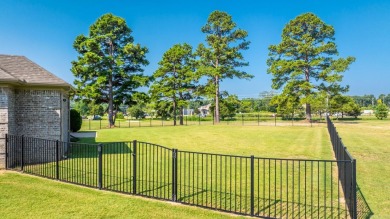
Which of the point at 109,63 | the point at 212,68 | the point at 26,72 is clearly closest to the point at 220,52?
the point at 212,68

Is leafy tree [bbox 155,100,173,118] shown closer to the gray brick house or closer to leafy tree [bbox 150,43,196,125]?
leafy tree [bbox 150,43,196,125]

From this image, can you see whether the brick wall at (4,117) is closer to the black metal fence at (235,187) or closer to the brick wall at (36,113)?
the black metal fence at (235,187)

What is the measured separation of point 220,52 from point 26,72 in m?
28.9

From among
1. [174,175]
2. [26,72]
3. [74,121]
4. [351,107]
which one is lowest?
[174,175]

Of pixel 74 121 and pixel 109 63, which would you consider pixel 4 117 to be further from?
pixel 109 63

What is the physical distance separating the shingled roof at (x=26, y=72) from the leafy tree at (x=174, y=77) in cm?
2297

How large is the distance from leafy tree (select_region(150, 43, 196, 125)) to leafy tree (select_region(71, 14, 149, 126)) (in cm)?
372

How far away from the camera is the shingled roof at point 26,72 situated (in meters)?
10.4

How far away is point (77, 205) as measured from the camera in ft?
18.9

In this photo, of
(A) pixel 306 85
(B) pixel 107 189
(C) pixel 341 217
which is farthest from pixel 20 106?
(A) pixel 306 85

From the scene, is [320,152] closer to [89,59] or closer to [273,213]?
[273,213]

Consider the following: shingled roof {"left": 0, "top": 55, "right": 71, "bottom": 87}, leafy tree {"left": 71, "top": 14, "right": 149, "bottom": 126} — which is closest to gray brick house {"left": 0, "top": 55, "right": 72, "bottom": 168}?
shingled roof {"left": 0, "top": 55, "right": 71, "bottom": 87}

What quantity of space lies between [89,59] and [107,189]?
82.3 ft

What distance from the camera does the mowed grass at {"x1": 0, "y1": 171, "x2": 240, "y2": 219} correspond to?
5.28 metres
